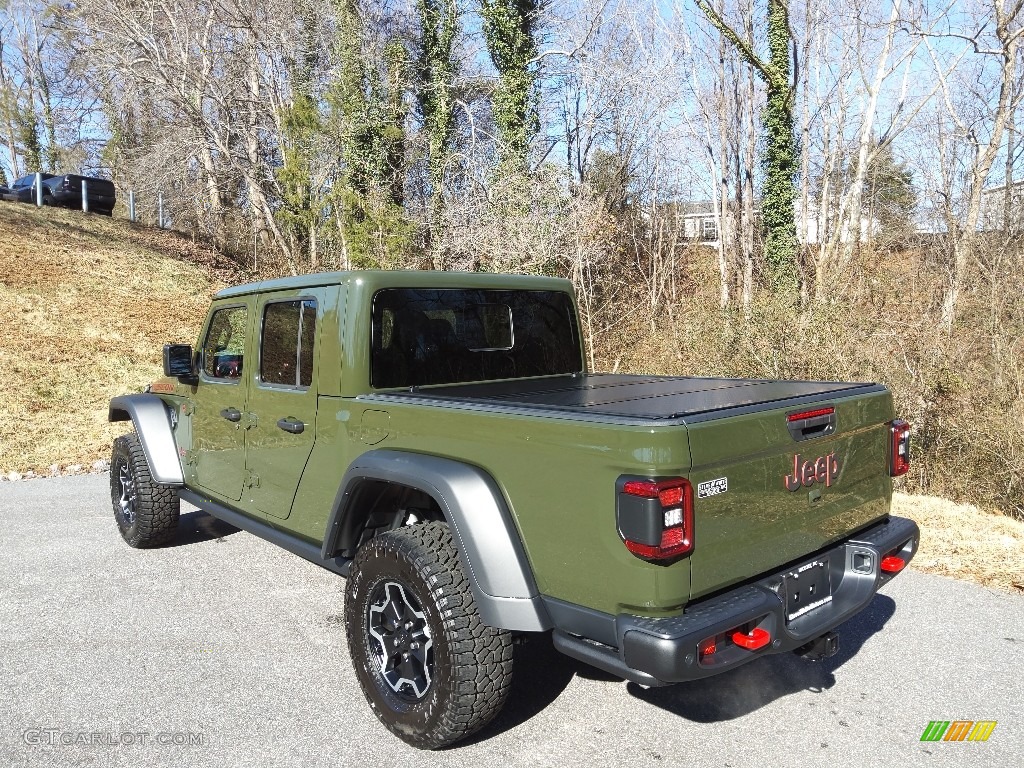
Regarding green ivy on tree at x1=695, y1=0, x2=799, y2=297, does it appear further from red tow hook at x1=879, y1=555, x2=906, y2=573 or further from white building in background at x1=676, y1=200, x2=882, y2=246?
red tow hook at x1=879, y1=555, x2=906, y2=573

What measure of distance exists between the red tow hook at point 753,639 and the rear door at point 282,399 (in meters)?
2.15

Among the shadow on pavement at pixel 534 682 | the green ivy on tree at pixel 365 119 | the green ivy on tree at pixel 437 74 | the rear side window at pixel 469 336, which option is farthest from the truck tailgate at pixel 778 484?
the green ivy on tree at pixel 437 74

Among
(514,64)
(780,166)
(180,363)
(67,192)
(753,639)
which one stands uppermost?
(514,64)

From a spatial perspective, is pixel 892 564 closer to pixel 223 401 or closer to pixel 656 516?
pixel 656 516

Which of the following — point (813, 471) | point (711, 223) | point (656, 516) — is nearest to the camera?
point (656, 516)

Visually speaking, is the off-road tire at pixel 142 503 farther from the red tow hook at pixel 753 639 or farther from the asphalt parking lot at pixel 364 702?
the red tow hook at pixel 753 639

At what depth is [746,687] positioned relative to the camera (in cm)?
342

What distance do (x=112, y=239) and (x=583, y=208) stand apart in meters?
13.9

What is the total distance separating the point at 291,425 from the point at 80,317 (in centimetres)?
1418

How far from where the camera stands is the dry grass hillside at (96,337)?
5.54m

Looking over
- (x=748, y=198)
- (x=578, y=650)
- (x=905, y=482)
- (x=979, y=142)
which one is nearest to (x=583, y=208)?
(x=748, y=198)

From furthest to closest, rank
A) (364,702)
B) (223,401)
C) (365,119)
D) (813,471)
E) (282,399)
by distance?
(365,119)
(223,401)
(282,399)
(364,702)
(813,471)

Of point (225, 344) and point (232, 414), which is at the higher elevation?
point (225, 344)

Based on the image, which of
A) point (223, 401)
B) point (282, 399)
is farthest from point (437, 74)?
point (282, 399)
